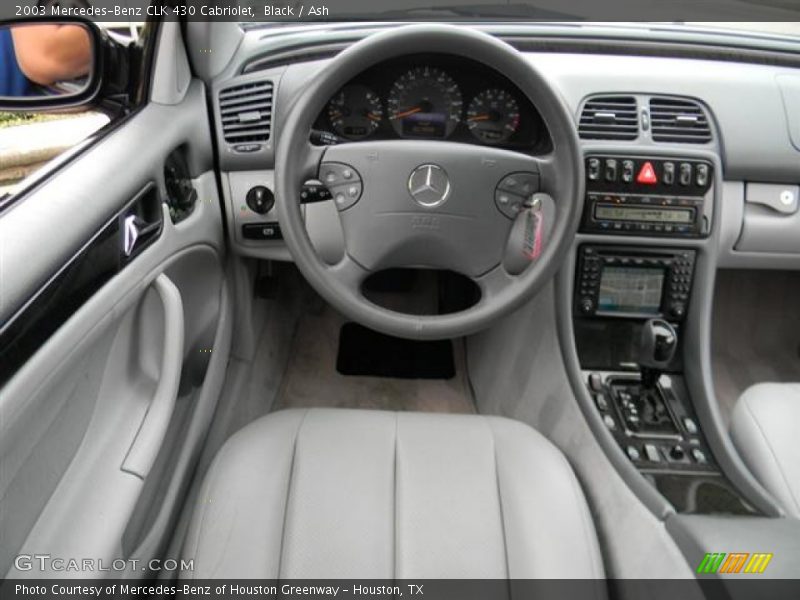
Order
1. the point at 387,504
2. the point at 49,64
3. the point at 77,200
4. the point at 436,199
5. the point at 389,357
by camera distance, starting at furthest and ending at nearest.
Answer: the point at 389,357 → the point at 436,199 → the point at 49,64 → the point at 387,504 → the point at 77,200

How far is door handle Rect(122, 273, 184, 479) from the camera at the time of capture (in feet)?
3.76

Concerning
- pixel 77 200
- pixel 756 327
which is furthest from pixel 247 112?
pixel 756 327

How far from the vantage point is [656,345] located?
1355 millimetres

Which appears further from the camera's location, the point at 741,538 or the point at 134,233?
the point at 134,233

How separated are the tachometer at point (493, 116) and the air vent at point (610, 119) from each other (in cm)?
22

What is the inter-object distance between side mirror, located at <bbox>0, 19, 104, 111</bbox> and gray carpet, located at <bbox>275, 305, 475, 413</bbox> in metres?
1.07

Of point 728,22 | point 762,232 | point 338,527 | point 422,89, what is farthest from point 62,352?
point 728,22

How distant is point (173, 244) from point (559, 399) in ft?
3.24

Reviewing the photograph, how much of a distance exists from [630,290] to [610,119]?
0.43 metres

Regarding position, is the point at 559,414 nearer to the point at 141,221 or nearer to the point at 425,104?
the point at 425,104

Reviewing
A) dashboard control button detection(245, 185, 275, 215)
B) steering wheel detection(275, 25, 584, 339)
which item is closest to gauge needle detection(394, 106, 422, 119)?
steering wheel detection(275, 25, 584, 339)

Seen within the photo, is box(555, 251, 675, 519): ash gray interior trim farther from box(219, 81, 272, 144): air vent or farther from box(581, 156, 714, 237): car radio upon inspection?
box(219, 81, 272, 144): air vent

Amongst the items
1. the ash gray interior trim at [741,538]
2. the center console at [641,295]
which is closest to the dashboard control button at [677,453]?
the center console at [641,295]

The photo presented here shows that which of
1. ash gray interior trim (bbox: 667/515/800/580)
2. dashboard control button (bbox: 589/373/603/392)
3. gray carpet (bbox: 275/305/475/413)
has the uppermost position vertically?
ash gray interior trim (bbox: 667/515/800/580)
